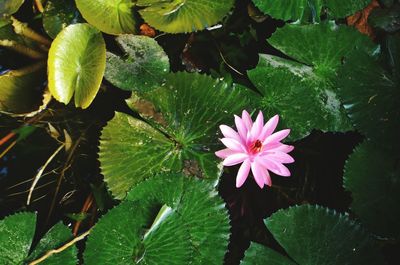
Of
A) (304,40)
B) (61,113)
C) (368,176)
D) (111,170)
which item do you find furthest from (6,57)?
(368,176)

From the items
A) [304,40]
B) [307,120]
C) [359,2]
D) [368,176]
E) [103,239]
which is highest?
[359,2]

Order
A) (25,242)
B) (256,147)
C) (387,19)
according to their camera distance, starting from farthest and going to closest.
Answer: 1. (387,19)
2. (25,242)
3. (256,147)

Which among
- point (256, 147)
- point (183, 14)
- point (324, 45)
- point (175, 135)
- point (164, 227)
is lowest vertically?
point (164, 227)

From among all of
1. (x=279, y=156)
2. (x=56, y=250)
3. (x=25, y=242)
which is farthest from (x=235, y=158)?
(x=25, y=242)

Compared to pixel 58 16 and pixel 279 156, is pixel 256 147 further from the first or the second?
pixel 58 16

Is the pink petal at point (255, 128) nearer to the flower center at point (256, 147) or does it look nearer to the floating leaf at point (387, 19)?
the flower center at point (256, 147)

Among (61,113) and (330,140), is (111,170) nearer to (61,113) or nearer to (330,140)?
(61,113)

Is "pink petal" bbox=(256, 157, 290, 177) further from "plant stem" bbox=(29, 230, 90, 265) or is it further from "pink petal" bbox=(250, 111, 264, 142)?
"plant stem" bbox=(29, 230, 90, 265)
